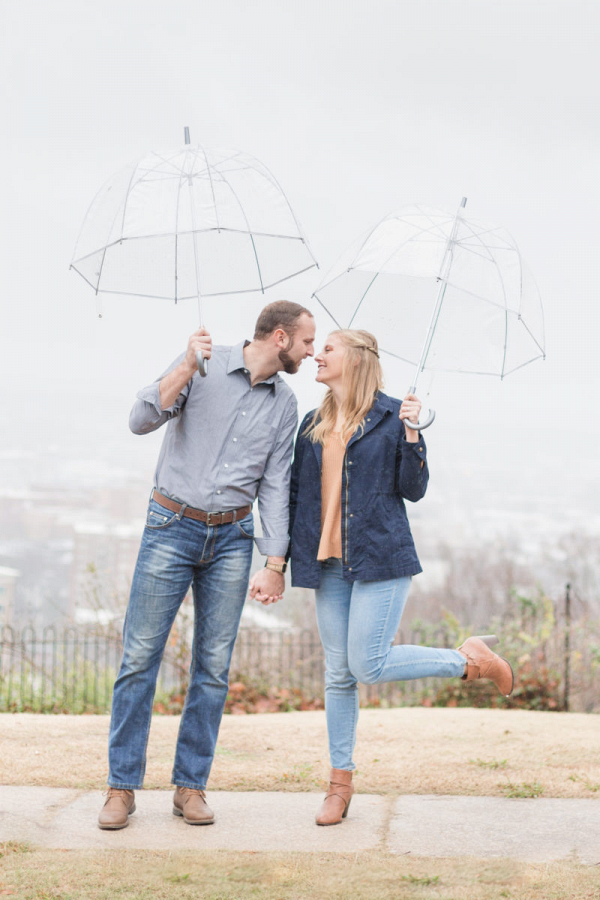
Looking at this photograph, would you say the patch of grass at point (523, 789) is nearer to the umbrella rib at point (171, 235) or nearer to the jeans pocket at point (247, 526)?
the jeans pocket at point (247, 526)

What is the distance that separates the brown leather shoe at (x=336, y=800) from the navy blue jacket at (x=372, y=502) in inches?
29.8

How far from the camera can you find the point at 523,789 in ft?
13.9

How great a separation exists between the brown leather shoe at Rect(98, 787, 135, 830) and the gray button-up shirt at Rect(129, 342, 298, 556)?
3.44ft

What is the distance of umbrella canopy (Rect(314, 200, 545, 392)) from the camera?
3.71 metres

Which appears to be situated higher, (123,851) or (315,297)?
(315,297)

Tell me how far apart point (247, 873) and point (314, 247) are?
7.71 ft

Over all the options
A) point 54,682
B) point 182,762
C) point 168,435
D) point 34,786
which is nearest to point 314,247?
point 168,435

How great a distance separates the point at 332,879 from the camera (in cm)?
296

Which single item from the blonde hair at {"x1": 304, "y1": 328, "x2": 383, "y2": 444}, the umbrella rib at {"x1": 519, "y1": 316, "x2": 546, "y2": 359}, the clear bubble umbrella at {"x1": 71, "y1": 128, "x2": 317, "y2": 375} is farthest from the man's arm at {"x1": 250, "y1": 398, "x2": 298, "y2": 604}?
the umbrella rib at {"x1": 519, "y1": 316, "x2": 546, "y2": 359}

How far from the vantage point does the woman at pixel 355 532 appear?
3.52m

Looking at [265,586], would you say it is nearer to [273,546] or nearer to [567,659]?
[273,546]

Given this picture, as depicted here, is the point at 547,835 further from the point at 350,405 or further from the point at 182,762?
the point at 350,405

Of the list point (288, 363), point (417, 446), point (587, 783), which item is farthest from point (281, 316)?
point (587, 783)

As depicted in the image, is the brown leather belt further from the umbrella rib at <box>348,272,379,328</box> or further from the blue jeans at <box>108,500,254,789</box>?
the umbrella rib at <box>348,272,379,328</box>
